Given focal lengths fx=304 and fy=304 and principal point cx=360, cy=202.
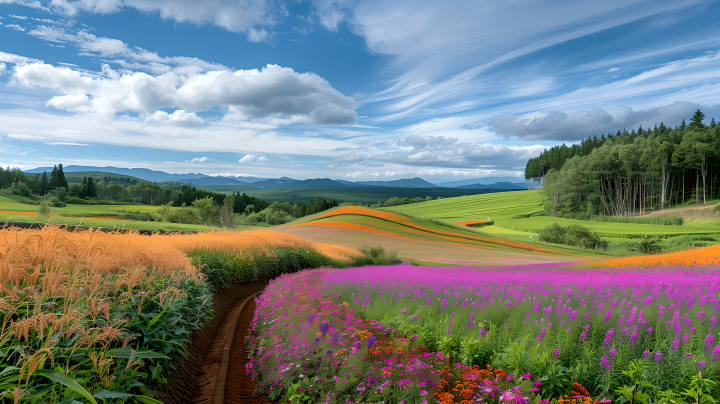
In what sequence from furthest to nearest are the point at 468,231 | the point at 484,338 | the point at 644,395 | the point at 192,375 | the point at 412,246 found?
the point at 468,231 < the point at 412,246 < the point at 192,375 < the point at 484,338 < the point at 644,395

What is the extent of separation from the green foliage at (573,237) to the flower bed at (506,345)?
48.0 feet

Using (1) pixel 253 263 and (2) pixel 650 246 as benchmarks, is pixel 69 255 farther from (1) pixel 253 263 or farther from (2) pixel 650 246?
(2) pixel 650 246

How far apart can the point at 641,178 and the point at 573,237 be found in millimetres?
32749

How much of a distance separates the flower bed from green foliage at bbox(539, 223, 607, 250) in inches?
575

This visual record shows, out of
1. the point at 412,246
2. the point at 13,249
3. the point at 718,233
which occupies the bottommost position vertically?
the point at 412,246

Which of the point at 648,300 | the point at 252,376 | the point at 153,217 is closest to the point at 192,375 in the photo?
the point at 252,376

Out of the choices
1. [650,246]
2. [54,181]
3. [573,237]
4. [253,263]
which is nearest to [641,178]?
[573,237]

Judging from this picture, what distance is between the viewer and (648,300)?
4.11m

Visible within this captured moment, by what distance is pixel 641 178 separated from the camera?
40656 millimetres

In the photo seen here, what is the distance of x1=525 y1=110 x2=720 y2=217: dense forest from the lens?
35.0 metres

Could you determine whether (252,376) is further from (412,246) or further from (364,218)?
(364,218)

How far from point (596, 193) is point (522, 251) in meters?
32.2

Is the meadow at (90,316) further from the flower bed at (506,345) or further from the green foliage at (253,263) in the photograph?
the flower bed at (506,345)

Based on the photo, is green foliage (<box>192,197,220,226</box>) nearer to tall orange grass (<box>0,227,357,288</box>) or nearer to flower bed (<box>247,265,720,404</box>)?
tall orange grass (<box>0,227,357,288</box>)
